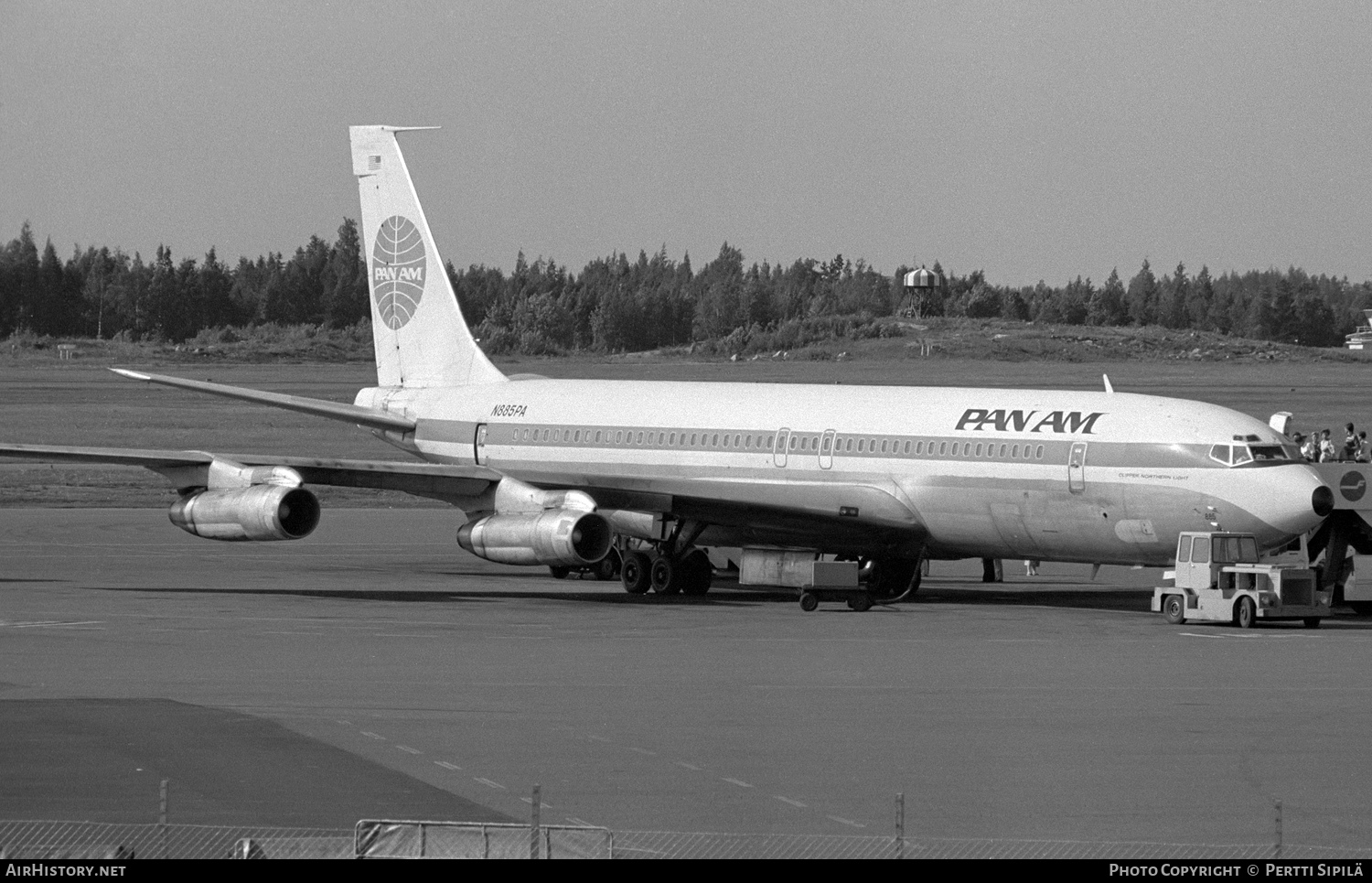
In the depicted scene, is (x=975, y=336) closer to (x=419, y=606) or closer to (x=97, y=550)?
(x=97, y=550)

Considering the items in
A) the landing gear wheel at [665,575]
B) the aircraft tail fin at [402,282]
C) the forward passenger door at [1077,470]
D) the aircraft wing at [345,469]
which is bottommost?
the landing gear wheel at [665,575]

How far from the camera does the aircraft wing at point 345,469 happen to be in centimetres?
3891

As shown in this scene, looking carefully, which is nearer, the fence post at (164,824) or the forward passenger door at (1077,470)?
the fence post at (164,824)

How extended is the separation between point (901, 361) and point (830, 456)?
103 meters

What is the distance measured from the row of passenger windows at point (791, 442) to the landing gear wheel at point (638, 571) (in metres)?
2.49

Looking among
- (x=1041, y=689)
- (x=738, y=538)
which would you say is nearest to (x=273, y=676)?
(x=1041, y=689)

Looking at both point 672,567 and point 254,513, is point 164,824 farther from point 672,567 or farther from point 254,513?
point 672,567

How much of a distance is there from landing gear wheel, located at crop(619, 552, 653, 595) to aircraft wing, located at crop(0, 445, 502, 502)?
349 centimetres

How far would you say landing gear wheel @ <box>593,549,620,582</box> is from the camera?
44.3m

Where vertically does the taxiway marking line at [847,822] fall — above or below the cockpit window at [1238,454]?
below

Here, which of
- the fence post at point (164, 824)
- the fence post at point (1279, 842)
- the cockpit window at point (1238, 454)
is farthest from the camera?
the cockpit window at point (1238, 454)

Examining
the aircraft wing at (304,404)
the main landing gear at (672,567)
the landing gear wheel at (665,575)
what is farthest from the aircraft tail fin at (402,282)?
the landing gear wheel at (665,575)

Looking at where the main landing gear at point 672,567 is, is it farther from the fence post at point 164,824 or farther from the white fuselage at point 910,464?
the fence post at point 164,824

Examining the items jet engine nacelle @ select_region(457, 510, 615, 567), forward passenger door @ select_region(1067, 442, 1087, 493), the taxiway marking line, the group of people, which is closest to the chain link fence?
the taxiway marking line
